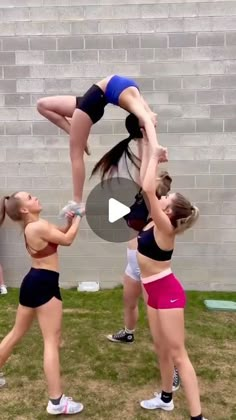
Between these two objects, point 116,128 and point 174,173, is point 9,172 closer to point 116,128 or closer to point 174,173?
point 116,128

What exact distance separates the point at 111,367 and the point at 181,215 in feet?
4.99

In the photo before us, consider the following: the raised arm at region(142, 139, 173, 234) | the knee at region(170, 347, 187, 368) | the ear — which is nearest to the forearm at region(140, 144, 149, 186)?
the raised arm at region(142, 139, 173, 234)

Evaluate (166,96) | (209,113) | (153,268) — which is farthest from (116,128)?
(153,268)

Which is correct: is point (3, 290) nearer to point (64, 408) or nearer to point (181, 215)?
point (64, 408)

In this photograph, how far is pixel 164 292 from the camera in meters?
2.71

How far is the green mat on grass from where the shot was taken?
193 inches

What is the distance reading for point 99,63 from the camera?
17.1 ft

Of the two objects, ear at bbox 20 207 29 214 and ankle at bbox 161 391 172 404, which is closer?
ear at bbox 20 207 29 214

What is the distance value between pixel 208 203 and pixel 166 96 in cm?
126

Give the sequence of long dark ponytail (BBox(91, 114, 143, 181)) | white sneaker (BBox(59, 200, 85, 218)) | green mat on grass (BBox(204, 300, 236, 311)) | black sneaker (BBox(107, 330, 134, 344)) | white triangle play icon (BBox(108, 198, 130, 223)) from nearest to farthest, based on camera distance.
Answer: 1. white sneaker (BBox(59, 200, 85, 218))
2. long dark ponytail (BBox(91, 114, 143, 181))
3. white triangle play icon (BBox(108, 198, 130, 223))
4. black sneaker (BBox(107, 330, 134, 344))
5. green mat on grass (BBox(204, 300, 236, 311))

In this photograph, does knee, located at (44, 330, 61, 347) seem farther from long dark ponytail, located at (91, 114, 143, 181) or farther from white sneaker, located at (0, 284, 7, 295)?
white sneaker, located at (0, 284, 7, 295)

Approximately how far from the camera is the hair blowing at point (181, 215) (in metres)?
2.66

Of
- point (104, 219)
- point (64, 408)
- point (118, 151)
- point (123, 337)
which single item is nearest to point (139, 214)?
point (118, 151)

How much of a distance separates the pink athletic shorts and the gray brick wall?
2694 millimetres
